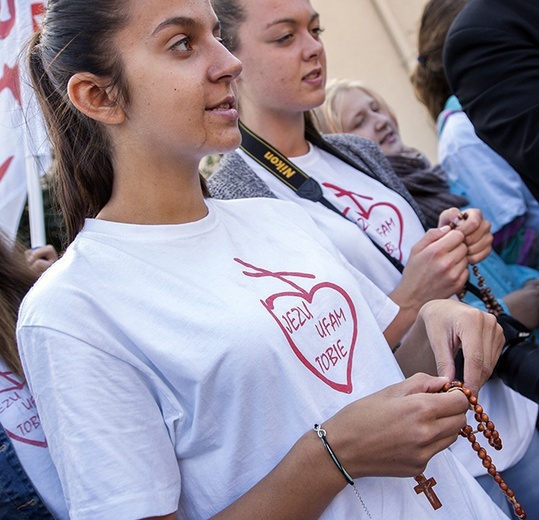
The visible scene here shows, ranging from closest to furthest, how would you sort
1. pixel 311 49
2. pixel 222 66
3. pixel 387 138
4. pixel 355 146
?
pixel 222 66 → pixel 311 49 → pixel 355 146 → pixel 387 138

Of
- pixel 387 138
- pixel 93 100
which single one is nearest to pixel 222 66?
pixel 93 100

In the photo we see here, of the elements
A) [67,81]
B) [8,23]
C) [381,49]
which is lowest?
[67,81]

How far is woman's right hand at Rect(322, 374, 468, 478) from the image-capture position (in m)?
1.22

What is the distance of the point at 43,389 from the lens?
3.97 ft

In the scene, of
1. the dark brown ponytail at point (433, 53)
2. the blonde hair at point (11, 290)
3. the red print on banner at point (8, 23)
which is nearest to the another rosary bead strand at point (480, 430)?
the blonde hair at point (11, 290)

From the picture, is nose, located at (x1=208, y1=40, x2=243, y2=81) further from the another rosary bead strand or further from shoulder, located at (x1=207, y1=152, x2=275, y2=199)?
the another rosary bead strand

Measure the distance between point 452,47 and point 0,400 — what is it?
4.82 feet

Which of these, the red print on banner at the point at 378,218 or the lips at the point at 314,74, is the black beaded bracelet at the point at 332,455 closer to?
the red print on banner at the point at 378,218

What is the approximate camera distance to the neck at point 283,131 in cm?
224

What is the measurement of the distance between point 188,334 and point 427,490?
0.52 meters

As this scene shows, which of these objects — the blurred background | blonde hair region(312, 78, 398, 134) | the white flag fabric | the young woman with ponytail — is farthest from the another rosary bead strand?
the blurred background

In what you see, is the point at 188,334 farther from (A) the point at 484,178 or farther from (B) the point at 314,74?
(A) the point at 484,178

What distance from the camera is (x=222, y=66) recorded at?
4.76 ft

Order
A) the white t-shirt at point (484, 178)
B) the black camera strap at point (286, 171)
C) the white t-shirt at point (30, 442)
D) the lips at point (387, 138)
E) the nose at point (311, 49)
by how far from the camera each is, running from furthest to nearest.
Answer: the lips at point (387, 138) → the white t-shirt at point (484, 178) → the nose at point (311, 49) → the black camera strap at point (286, 171) → the white t-shirt at point (30, 442)
